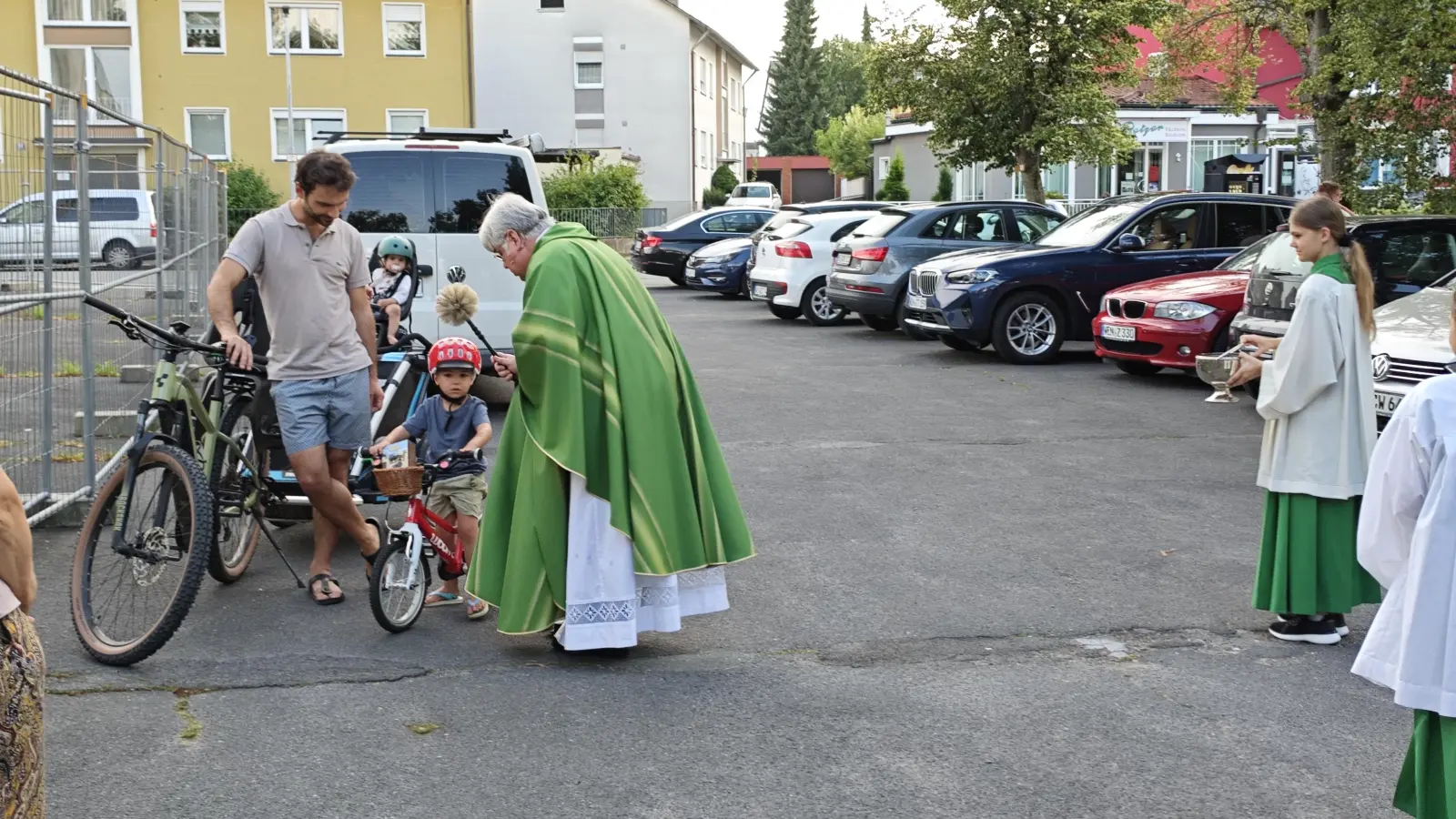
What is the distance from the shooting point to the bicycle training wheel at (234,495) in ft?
20.6

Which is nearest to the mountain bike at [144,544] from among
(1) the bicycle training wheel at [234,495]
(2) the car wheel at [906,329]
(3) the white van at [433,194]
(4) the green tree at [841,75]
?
(1) the bicycle training wheel at [234,495]

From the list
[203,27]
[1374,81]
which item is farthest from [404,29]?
[1374,81]

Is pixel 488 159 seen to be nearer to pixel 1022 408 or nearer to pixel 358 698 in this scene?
pixel 1022 408

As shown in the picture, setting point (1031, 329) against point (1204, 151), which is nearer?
point (1031, 329)

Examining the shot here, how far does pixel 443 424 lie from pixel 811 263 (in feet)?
49.6

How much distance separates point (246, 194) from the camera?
143 feet

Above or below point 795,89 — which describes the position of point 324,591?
below

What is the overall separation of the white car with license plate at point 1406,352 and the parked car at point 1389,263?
5.71 ft

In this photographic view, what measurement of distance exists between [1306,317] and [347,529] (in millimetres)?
3853

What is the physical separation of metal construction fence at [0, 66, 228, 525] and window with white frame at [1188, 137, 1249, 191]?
4121 centimetres

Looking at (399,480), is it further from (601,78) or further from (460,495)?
(601,78)

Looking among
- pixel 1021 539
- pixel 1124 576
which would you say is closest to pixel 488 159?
pixel 1021 539

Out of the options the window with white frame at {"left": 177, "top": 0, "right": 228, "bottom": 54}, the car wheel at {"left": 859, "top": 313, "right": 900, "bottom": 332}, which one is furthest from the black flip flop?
the window with white frame at {"left": 177, "top": 0, "right": 228, "bottom": 54}

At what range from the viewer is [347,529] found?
624cm
